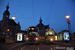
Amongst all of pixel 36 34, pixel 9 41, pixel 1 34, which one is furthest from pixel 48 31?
pixel 1 34

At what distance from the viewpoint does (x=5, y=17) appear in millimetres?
61188

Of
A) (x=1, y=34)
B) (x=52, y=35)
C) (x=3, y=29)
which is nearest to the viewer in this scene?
(x=52, y=35)

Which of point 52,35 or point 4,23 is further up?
point 4,23

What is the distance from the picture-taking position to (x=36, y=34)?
2423 centimetres

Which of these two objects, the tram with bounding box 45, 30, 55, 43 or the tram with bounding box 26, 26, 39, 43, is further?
the tram with bounding box 45, 30, 55, 43

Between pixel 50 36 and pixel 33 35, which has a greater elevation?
pixel 33 35

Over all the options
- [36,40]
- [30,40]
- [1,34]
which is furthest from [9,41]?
[1,34]

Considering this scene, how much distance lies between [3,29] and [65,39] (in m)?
42.6

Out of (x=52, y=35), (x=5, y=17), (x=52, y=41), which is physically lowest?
(x=52, y=41)

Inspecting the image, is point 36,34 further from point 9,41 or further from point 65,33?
point 65,33

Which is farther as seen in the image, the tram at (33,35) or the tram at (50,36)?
the tram at (50,36)

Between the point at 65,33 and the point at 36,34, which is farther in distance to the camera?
the point at 65,33

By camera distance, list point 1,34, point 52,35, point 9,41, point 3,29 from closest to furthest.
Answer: point 9,41
point 52,35
point 1,34
point 3,29

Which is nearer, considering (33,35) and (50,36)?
(33,35)
